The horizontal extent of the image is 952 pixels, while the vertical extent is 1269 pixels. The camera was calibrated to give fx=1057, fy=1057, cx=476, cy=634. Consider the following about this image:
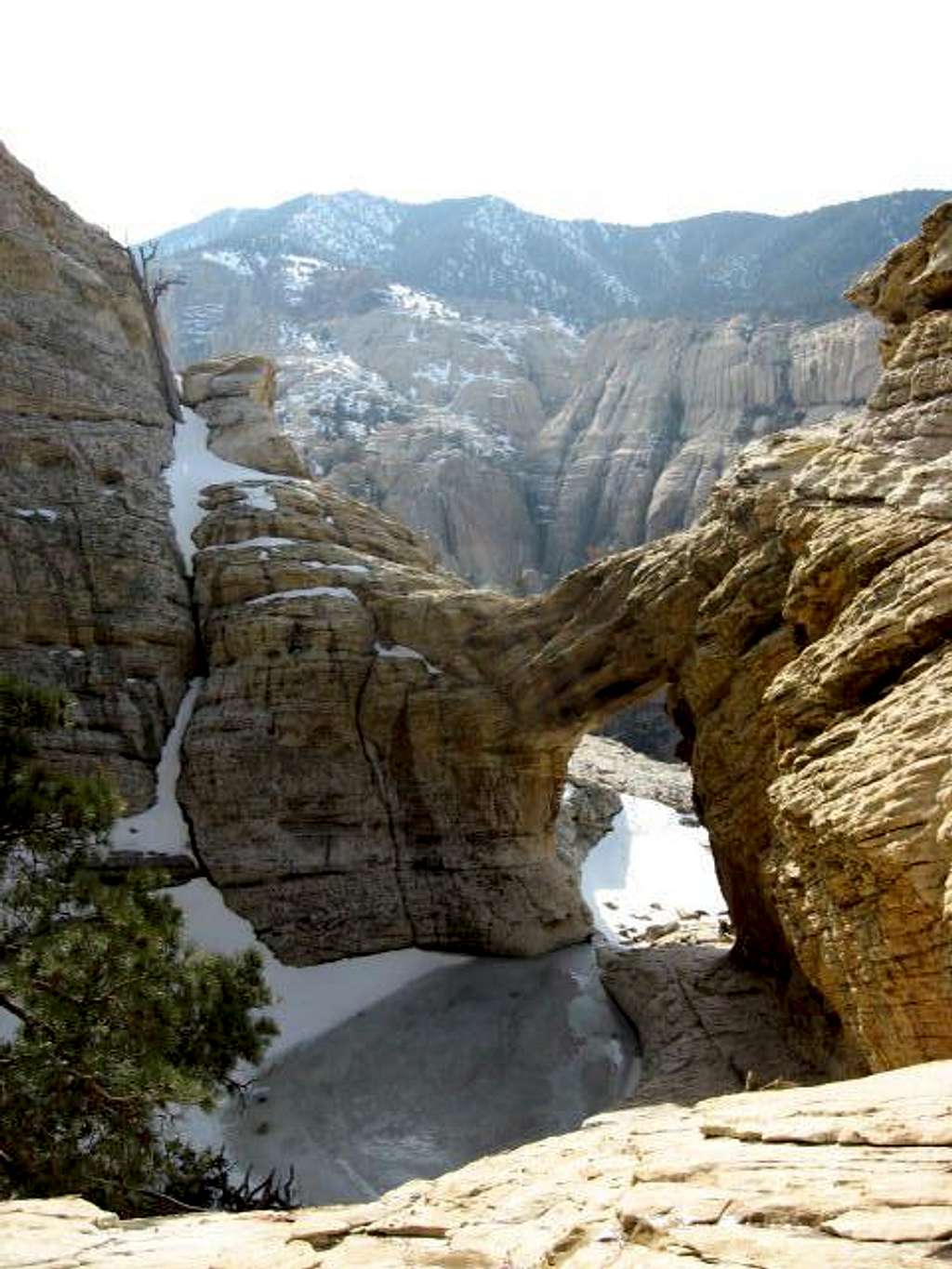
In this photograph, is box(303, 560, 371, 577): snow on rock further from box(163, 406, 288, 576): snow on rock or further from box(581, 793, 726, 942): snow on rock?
box(581, 793, 726, 942): snow on rock

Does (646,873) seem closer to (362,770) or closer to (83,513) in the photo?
(362,770)

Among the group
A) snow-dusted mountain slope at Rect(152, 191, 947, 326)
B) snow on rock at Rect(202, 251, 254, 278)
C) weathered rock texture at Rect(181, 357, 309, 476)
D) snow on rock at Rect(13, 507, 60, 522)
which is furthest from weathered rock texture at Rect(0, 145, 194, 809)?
snow on rock at Rect(202, 251, 254, 278)

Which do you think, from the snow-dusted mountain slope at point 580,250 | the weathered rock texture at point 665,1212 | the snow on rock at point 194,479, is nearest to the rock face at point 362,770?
the snow on rock at point 194,479

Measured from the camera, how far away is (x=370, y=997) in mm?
21359

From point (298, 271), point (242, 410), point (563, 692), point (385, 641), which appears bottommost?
point (563, 692)

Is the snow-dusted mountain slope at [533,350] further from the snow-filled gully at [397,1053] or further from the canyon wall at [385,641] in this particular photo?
the snow-filled gully at [397,1053]

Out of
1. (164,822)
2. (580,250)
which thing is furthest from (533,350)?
(164,822)

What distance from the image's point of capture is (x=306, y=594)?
24469 millimetres

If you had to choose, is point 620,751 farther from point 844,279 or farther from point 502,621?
point 844,279

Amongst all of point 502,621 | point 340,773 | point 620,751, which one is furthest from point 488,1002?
point 620,751

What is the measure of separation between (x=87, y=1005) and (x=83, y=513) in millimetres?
15449

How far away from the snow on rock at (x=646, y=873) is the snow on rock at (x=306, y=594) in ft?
34.7

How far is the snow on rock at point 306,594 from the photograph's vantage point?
2441cm

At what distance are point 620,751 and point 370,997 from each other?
26.9m
